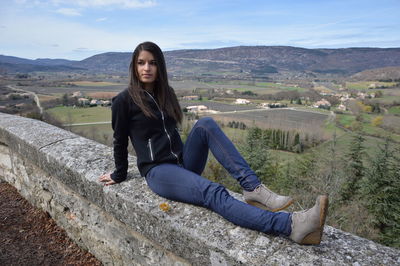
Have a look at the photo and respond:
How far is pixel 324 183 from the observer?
1672cm

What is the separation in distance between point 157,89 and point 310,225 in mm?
1638

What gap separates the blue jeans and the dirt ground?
101cm

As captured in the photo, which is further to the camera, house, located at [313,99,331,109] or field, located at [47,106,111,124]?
house, located at [313,99,331,109]

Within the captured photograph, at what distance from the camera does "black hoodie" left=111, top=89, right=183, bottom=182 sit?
2.25 meters

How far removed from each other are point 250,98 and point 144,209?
209ft

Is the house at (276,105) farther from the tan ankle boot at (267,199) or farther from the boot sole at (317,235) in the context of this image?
the boot sole at (317,235)

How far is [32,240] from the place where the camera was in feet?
9.02

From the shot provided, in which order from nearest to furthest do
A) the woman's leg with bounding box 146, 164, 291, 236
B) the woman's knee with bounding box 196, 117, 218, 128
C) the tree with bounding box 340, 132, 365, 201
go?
1. the woman's leg with bounding box 146, 164, 291, 236
2. the woman's knee with bounding box 196, 117, 218, 128
3. the tree with bounding box 340, 132, 365, 201

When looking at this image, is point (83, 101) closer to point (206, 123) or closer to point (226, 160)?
point (206, 123)

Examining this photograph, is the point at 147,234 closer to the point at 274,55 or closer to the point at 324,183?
the point at 324,183

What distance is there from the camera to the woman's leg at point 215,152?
6.75ft

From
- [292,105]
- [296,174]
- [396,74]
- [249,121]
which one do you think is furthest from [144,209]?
[396,74]

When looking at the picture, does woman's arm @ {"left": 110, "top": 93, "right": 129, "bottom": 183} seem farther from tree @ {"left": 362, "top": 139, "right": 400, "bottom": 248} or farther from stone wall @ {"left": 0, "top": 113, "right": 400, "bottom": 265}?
tree @ {"left": 362, "top": 139, "right": 400, "bottom": 248}

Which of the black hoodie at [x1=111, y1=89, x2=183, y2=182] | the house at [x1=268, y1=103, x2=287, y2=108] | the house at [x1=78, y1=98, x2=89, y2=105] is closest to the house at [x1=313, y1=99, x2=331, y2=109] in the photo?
the house at [x1=268, y1=103, x2=287, y2=108]
